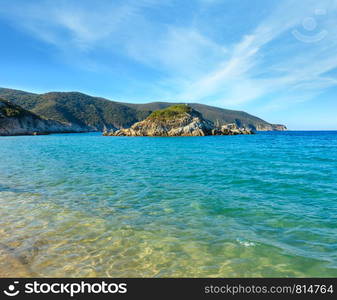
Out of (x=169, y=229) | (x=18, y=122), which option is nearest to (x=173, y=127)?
(x=18, y=122)

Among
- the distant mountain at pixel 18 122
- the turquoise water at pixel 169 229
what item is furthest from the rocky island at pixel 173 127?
the turquoise water at pixel 169 229

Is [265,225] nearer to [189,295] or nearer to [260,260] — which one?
[260,260]

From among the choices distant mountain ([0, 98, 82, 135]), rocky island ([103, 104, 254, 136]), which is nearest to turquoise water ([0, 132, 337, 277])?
rocky island ([103, 104, 254, 136])

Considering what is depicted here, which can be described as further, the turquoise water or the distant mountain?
the distant mountain

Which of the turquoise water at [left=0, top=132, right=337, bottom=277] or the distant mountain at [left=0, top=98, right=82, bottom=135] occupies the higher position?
the distant mountain at [left=0, top=98, right=82, bottom=135]

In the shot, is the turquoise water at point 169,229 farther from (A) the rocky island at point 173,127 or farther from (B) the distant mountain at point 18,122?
(B) the distant mountain at point 18,122

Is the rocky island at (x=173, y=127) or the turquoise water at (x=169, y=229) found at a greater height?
the rocky island at (x=173, y=127)

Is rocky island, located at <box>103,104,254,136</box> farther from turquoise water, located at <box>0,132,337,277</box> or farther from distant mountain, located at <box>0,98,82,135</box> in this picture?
turquoise water, located at <box>0,132,337,277</box>

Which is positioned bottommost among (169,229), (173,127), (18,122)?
(169,229)

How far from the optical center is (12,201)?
11.8 m

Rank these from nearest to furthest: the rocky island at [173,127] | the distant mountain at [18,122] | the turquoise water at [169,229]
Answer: the turquoise water at [169,229], the rocky island at [173,127], the distant mountain at [18,122]

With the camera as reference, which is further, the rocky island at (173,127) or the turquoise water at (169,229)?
the rocky island at (173,127)

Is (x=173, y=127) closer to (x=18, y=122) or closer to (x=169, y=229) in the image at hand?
(x=18, y=122)

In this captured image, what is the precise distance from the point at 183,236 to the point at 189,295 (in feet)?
10.2
